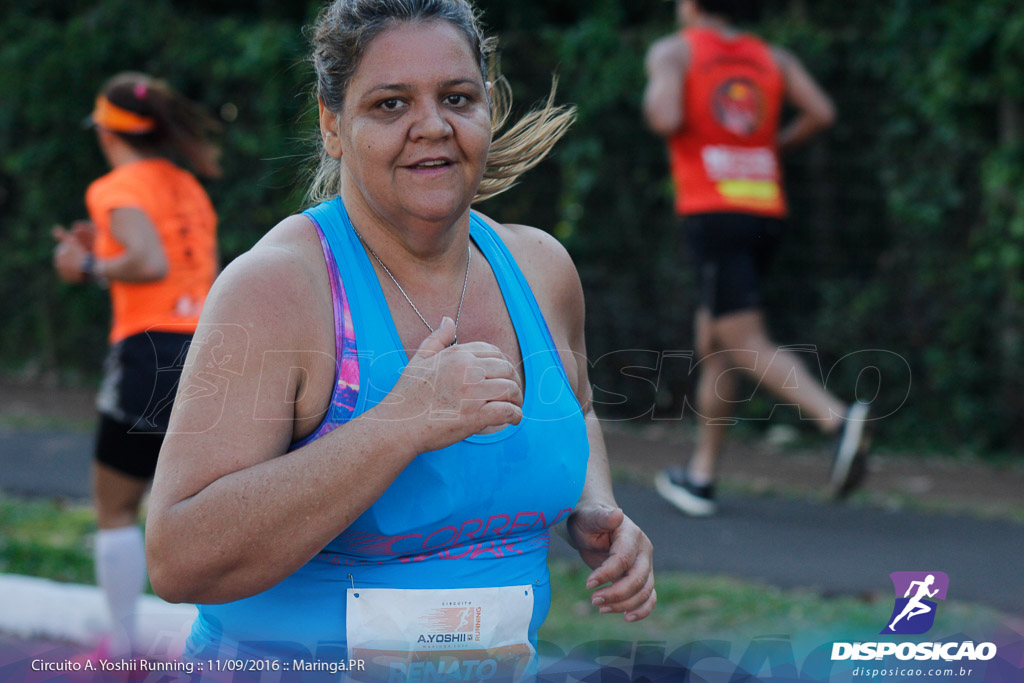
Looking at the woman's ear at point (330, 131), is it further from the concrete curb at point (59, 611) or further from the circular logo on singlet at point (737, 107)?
the circular logo on singlet at point (737, 107)

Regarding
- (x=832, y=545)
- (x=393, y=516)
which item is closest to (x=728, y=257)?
(x=832, y=545)

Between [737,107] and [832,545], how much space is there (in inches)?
85.8

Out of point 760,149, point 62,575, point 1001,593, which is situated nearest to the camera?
point 1001,593

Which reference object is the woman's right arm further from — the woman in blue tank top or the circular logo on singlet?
the circular logo on singlet

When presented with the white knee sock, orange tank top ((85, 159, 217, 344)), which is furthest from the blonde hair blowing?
the white knee sock

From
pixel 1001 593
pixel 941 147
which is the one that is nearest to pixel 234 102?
pixel 941 147

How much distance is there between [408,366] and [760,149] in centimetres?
416

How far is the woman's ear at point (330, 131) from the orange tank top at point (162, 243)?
7.23 ft

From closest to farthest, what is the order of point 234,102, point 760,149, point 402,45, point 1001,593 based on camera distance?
point 402,45 < point 1001,593 < point 760,149 < point 234,102

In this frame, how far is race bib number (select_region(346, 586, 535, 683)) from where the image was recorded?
1968mm

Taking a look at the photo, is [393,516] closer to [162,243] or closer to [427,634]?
[427,634]

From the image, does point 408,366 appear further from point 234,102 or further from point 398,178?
point 234,102

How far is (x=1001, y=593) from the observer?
4.37 meters

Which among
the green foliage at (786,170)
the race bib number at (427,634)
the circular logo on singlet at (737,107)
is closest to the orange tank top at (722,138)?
the circular logo on singlet at (737,107)
